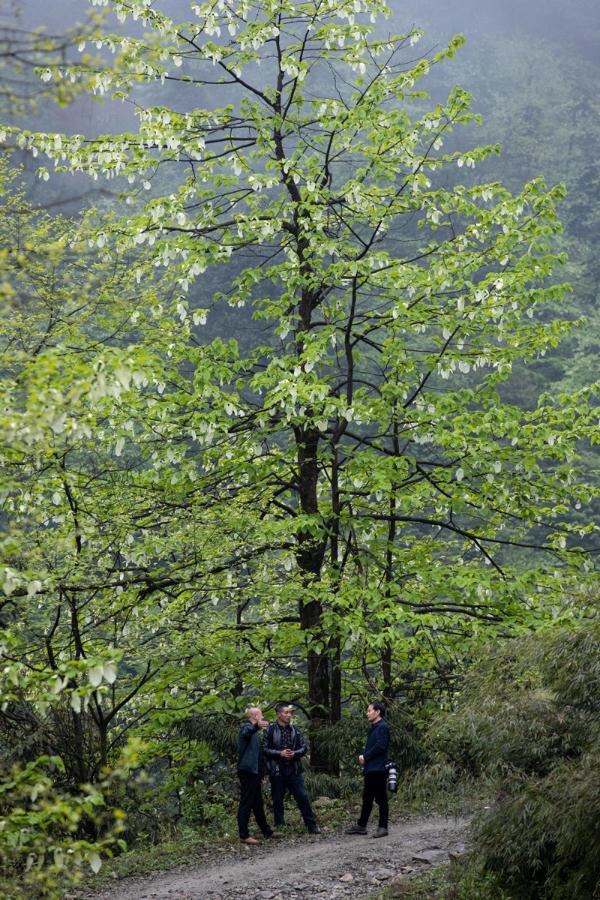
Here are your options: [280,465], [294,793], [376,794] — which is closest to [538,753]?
[376,794]

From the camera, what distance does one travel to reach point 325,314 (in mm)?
14195

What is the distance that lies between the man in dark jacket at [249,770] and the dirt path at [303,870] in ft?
1.08

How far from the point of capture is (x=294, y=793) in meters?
10.8

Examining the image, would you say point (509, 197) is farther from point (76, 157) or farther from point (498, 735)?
point (498, 735)

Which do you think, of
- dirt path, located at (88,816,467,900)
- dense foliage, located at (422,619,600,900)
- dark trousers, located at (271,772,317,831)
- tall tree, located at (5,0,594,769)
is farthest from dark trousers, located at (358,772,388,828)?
dense foliage, located at (422,619,600,900)

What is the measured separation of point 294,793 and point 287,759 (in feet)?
1.45

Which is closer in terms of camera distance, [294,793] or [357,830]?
[357,830]

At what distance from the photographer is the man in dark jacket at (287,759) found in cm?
1076

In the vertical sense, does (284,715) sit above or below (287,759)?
above

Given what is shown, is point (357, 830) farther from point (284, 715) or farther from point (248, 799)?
point (284, 715)

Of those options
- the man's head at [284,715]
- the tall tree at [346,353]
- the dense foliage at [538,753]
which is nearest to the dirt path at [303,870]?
the man's head at [284,715]

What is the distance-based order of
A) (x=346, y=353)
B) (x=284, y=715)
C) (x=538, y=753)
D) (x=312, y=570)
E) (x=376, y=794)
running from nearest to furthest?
(x=538, y=753) < (x=376, y=794) < (x=284, y=715) < (x=346, y=353) < (x=312, y=570)

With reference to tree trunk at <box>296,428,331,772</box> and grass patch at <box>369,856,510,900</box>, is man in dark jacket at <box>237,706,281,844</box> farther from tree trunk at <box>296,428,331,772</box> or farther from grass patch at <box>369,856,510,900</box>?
grass patch at <box>369,856,510,900</box>

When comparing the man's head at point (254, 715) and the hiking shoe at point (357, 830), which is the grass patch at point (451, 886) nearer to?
the hiking shoe at point (357, 830)
